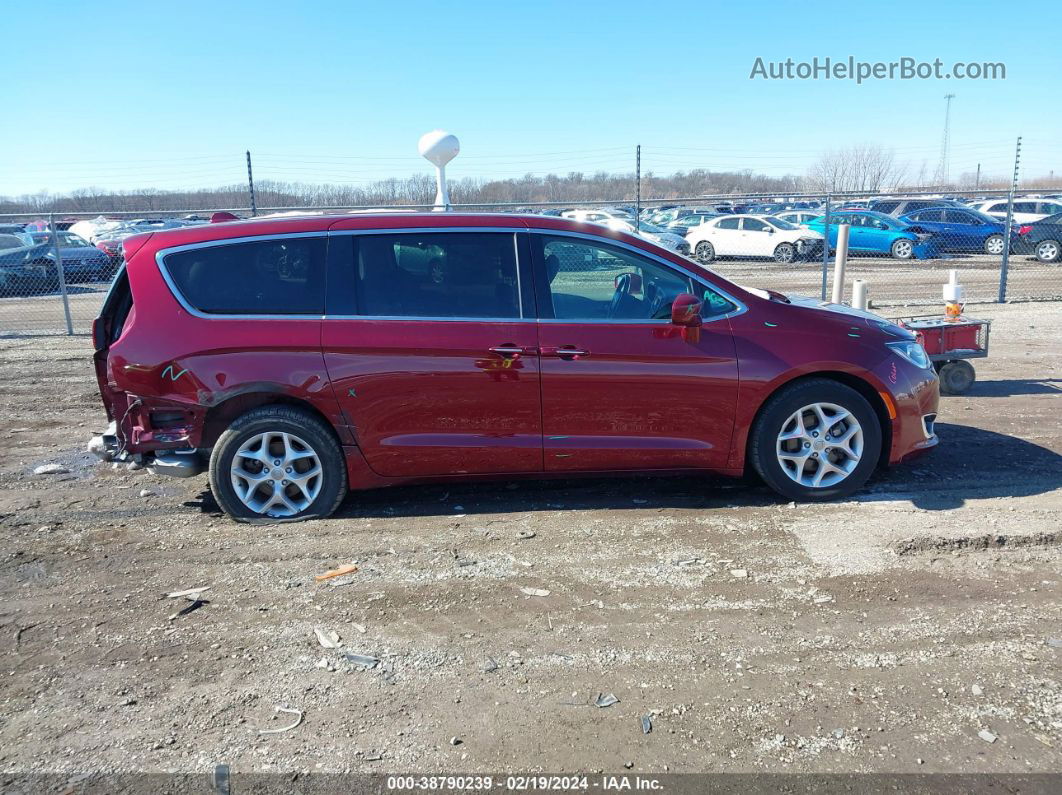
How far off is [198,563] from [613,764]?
274 centimetres

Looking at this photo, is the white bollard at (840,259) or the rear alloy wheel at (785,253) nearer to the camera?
the white bollard at (840,259)

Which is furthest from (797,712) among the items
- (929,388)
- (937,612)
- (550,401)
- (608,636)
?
(929,388)

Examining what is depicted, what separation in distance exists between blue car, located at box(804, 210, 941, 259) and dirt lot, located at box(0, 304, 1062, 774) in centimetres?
1889

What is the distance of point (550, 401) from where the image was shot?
4.97m

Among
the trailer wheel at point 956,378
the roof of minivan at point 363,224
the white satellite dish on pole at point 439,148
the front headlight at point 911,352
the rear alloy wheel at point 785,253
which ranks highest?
the white satellite dish on pole at point 439,148

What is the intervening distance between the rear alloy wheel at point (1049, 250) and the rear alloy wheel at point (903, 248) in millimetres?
3181

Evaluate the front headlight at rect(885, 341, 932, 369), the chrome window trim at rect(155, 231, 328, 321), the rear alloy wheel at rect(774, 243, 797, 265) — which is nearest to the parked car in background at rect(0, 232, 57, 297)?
the chrome window trim at rect(155, 231, 328, 321)

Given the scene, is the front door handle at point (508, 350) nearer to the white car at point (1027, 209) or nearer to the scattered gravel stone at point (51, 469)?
the scattered gravel stone at point (51, 469)

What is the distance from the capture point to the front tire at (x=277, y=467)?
4945 millimetres

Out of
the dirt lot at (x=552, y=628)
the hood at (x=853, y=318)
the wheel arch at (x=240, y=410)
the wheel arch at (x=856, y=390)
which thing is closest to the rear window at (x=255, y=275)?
the wheel arch at (x=240, y=410)

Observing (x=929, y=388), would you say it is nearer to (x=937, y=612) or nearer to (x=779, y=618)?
(x=937, y=612)

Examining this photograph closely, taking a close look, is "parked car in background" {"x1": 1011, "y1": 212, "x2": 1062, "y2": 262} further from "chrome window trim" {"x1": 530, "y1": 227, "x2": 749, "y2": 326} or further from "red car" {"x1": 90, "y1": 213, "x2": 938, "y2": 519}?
"chrome window trim" {"x1": 530, "y1": 227, "x2": 749, "y2": 326}

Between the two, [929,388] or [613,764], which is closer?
[613,764]

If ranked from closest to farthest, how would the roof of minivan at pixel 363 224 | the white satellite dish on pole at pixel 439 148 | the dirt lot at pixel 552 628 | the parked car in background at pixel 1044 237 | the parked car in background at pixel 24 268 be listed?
1. the dirt lot at pixel 552 628
2. the roof of minivan at pixel 363 224
3. the white satellite dish on pole at pixel 439 148
4. the parked car in background at pixel 24 268
5. the parked car in background at pixel 1044 237
